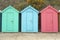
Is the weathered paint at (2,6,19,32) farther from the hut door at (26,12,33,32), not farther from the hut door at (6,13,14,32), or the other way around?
the hut door at (26,12,33,32)

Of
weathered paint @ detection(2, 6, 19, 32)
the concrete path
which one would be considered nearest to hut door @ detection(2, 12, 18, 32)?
weathered paint @ detection(2, 6, 19, 32)

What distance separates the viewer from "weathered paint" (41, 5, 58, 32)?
7523 mm

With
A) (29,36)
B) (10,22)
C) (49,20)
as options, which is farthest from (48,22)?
(10,22)

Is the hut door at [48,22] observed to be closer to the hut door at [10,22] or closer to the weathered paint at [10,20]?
the weathered paint at [10,20]

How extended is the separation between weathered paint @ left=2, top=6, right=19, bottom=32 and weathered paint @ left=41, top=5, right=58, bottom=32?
105 cm

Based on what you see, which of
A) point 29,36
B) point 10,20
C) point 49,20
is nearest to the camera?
point 29,36

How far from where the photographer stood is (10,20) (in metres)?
7.46

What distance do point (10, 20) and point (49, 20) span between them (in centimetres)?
156

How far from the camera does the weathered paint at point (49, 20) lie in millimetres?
7523

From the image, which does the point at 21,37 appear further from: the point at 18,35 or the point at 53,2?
the point at 53,2

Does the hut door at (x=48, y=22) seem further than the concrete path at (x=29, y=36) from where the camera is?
Yes

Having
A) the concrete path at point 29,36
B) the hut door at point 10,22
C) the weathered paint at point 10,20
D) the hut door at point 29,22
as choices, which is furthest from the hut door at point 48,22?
the hut door at point 10,22

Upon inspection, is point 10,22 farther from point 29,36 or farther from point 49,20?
point 49,20

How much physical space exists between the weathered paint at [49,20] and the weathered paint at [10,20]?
3.46ft
